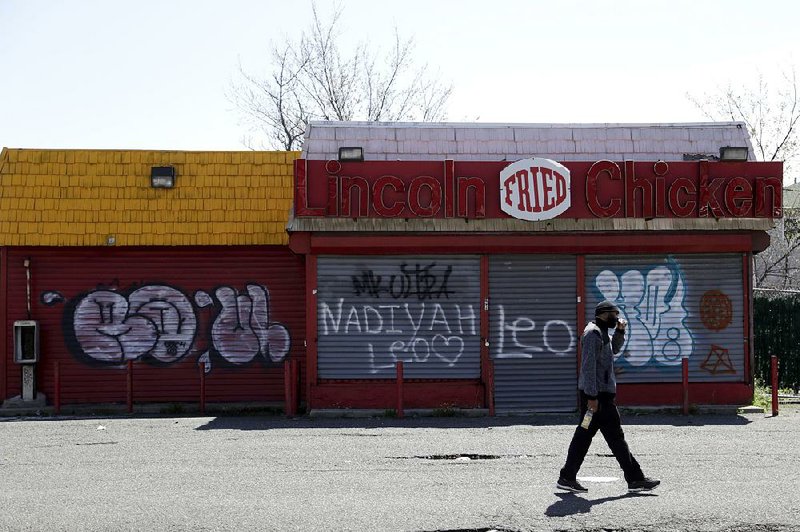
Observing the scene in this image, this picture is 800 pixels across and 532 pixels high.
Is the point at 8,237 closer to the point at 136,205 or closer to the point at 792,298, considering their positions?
the point at 136,205

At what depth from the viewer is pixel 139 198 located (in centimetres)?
2111

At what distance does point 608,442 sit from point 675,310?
9.29 metres

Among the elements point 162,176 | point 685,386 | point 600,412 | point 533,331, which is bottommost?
point 685,386

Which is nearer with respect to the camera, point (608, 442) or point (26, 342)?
point (608, 442)

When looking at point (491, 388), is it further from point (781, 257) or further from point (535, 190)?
point (781, 257)

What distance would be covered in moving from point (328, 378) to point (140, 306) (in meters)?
4.61

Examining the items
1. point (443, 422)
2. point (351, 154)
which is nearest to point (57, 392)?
point (351, 154)

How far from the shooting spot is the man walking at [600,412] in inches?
406

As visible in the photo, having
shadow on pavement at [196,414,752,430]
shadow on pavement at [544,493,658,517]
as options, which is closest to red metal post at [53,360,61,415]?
shadow on pavement at [196,414,752,430]

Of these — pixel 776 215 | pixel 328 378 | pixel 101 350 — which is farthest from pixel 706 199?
pixel 101 350

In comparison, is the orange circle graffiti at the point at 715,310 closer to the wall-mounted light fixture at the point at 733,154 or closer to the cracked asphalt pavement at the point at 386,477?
the wall-mounted light fixture at the point at 733,154

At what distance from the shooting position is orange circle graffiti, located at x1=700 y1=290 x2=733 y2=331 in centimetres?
1930

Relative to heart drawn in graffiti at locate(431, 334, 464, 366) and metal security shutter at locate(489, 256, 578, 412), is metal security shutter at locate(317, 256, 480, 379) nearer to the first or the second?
heart drawn in graffiti at locate(431, 334, 464, 366)

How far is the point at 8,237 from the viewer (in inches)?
811
